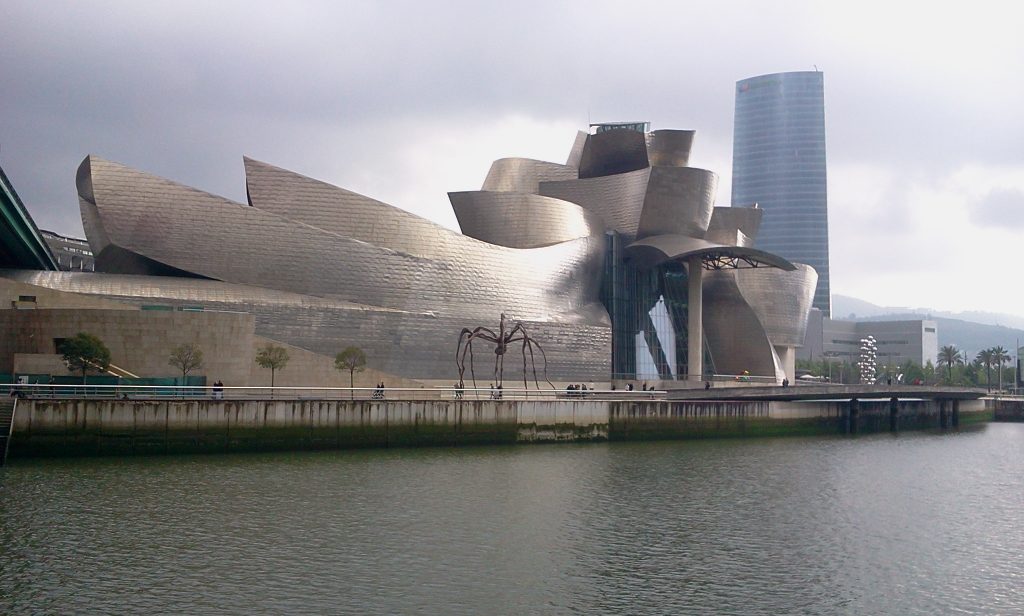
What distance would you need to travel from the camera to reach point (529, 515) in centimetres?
1966

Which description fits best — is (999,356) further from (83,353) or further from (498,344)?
(83,353)

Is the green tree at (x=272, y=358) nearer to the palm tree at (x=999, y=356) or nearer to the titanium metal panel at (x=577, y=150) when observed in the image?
the titanium metal panel at (x=577, y=150)

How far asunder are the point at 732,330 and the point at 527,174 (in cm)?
1522

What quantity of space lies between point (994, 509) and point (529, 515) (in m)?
10.5

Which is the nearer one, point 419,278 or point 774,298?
point 419,278

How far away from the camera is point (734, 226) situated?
6412 cm

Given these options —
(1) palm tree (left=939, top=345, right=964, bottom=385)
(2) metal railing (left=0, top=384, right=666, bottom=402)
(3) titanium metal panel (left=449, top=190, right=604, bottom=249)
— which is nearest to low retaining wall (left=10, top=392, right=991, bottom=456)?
(2) metal railing (left=0, top=384, right=666, bottom=402)

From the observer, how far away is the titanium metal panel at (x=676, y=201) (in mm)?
54031

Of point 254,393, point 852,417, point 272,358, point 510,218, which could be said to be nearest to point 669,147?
point 510,218

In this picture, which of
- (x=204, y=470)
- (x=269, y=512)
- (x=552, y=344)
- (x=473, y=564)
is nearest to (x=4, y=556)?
(x=269, y=512)

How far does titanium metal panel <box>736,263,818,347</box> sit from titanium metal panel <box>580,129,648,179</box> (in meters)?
10.8

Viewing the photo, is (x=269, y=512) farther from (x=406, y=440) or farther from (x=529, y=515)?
(x=406, y=440)

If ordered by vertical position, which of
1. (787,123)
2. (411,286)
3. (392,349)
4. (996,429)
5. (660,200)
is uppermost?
(787,123)

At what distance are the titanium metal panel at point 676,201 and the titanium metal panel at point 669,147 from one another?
1.92m
